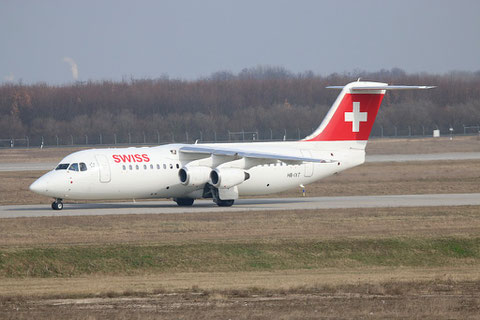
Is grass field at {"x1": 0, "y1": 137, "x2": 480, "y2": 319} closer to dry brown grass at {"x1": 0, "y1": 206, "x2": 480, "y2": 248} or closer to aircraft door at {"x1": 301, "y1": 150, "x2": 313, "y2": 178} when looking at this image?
dry brown grass at {"x1": 0, "y1": 206, "x2": 480, "y2": 248}

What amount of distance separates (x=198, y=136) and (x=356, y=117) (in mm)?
54323

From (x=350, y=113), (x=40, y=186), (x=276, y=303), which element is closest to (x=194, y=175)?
(x=40, y=186)

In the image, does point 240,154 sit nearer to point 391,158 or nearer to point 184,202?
point 184,202

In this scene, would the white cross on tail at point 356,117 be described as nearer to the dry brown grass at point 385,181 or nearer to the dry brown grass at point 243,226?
the dry brown grass at point 385,181

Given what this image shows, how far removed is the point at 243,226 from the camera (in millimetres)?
26125

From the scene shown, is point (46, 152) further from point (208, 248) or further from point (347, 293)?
point (347, 293)

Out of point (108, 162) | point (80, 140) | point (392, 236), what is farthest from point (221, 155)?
point (80, 140)

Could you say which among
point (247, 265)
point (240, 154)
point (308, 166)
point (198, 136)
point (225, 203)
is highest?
point (240, 154)

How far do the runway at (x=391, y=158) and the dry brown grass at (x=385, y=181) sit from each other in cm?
360

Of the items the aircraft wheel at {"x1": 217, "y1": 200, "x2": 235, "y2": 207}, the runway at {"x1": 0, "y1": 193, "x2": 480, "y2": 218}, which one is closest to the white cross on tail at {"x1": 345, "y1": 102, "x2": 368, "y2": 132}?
the runway at {"x1": 0, "y1": 193, "x2": 480, "y2": 218}

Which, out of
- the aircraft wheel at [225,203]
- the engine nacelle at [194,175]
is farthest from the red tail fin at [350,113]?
the engine nacelle at [194,175]

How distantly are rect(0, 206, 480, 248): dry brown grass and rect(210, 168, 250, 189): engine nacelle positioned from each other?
2698 mm

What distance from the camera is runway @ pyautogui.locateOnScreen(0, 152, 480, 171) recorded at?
57.7 meters

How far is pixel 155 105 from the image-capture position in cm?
10244
